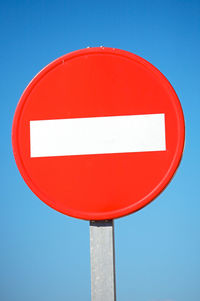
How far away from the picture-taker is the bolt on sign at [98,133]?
968 millimetres

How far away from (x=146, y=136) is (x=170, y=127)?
2.4 inches

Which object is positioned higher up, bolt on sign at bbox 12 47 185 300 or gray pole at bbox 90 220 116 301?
bolt on sign at bbox 12 47 185 300

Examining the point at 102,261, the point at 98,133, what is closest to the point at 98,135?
the point at 98,133

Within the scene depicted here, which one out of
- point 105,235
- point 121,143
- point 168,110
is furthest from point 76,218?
A: point 168,110

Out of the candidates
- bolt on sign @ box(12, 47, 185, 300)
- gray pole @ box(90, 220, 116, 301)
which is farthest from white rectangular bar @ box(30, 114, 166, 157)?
gray pole @ box(90, 220, 116, 301)

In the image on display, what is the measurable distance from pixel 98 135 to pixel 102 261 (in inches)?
11.4

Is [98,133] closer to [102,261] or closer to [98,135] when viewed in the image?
[98,135]

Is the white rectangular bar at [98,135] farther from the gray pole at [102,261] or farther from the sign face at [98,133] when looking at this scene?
the gray pole at [102,261]

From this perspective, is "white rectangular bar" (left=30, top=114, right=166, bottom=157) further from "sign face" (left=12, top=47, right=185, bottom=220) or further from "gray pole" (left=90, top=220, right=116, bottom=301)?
"gray pole" (left=90, top=220, right=116, bottom=301)

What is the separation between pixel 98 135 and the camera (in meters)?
1.00

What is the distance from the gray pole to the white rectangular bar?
177 mm

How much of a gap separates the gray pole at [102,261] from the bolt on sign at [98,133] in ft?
0.13

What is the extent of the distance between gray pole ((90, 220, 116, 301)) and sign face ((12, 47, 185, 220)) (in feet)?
0.14

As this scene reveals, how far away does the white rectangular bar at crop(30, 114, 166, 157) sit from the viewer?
99 cm
